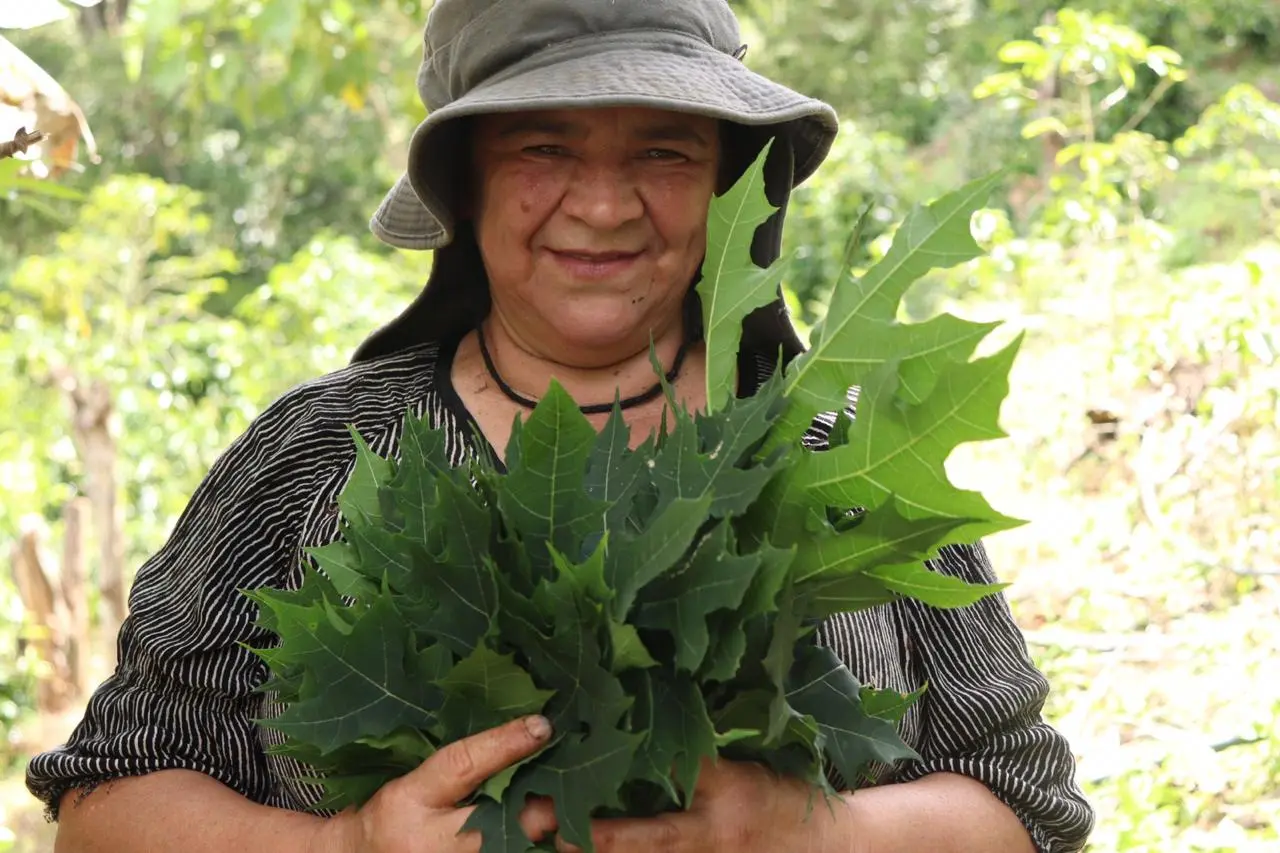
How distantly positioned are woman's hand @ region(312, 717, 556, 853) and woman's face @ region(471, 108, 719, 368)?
1.71ft

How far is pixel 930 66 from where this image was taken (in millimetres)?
13188

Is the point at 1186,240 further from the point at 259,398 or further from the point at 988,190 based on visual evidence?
the point at 988,190

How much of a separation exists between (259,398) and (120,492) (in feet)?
3.04

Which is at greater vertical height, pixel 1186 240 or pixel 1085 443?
pixel 1085 443

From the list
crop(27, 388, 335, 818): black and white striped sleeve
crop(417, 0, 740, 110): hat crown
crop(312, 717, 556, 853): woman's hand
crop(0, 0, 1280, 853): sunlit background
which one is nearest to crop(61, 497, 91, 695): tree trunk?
crop(0, 0, 1280, 853): sunlit background

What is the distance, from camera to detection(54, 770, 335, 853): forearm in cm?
133

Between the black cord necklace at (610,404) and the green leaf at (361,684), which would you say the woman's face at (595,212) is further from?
the green leaf at (361,684)

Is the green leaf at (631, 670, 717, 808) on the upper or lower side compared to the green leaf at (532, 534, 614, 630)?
lower

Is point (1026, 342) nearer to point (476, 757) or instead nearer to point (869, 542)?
point (869, 542)

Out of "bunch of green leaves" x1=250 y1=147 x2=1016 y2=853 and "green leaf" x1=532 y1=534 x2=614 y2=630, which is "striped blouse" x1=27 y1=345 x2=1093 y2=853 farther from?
"green leaf" x1=532 y1=534 x2=614 y2=630

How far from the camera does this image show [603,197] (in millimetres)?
1411

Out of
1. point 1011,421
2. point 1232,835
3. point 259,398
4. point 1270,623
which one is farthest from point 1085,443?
point 259,398

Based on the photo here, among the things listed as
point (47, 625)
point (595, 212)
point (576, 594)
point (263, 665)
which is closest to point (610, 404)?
point (595, 212)

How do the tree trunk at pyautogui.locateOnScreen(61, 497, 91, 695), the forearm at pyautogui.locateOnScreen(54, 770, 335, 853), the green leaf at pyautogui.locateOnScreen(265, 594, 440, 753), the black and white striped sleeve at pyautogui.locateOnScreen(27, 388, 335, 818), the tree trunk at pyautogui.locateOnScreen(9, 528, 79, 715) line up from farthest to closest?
the tree trunk at pyautogui.locateOnScreen(61, 497, 91, 695), the tree trunk at pyautogui.locateOnScreen(9, 528, 79, 715), the black and white striped sleeve at pyautogui.locateOnScreen(27, 388, 335, 818), the forearm at pyautogui.locateOnScreen(54, 770, 335, 853), the green leaf at pyautogui.locateOnScreen(265, 594, 440, 753)
